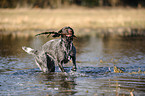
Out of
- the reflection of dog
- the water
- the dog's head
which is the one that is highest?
the dog's head

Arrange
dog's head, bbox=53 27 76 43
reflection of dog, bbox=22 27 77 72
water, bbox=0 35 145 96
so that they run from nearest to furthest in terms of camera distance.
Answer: water, bbox=0 35 145 96, dog's head, bbox=53 27 76 43, reflection of dog, bbox=22 27 77 72

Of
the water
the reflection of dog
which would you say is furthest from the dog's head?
the water

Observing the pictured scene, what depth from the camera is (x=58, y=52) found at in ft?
30.7

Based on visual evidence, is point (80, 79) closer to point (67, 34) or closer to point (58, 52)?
point (58, 52)

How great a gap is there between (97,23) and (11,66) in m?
19.4

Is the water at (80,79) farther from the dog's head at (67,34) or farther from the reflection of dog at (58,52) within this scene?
the dog's head at (67,34)

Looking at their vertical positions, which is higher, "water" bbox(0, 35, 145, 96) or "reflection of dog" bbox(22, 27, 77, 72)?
"reflection of dog" bbox(22, 27, 77, 72)

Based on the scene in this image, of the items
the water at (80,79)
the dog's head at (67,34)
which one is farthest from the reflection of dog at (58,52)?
the water at (80,79)

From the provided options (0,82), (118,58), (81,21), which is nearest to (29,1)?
(81,21)

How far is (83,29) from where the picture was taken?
2794 centimetres

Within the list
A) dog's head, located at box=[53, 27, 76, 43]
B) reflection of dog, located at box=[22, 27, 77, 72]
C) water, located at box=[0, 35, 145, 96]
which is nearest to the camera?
water, located at box=[0, 35, 145, 96]

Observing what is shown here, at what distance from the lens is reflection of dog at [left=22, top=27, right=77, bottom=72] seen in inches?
355

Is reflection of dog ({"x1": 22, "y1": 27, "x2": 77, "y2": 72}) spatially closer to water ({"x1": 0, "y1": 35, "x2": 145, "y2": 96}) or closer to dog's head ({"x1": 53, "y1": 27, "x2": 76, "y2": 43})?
dog's head ({"x1": 53, "y1": 27, "x2": 76, "y2": 43})

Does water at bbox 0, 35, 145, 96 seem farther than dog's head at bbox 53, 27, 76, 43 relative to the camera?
No
